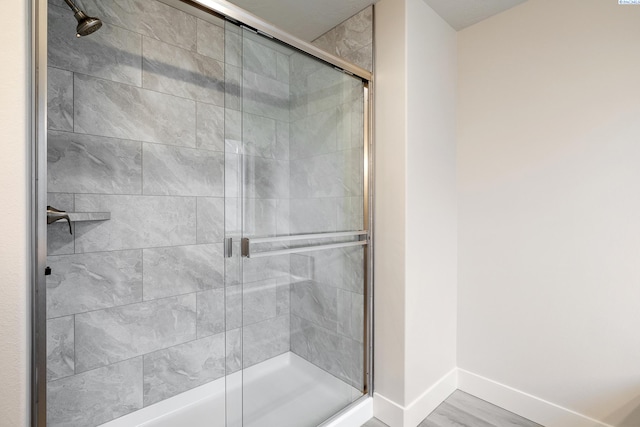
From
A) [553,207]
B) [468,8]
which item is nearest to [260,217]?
[553,207]

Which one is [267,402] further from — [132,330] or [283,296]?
[132,330]

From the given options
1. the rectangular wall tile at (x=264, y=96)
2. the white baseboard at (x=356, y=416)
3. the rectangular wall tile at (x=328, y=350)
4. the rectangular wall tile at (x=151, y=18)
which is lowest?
the white baseboard at (x=356, y=416)

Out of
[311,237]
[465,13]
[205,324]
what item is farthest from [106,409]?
[465,13]

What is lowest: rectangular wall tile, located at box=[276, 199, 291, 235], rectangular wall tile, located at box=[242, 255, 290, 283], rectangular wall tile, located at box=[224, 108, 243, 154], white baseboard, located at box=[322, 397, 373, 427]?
white baseboard, located at box=[322, 397, 373, 427]

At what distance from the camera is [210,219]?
2.02 m

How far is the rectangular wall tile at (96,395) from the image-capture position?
1.50 metres

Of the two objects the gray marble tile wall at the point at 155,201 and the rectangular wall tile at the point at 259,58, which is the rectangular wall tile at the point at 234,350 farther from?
the rectangular wall tile at the point at 259,58

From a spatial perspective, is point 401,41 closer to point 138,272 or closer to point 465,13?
point 465,13

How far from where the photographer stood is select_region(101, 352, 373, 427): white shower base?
1.32 m

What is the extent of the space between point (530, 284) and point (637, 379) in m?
0.58

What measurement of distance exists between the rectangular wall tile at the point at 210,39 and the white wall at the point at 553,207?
1.61 meters

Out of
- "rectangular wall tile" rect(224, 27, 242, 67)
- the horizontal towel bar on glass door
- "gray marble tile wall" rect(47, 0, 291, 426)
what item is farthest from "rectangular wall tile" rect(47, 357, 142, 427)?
"rectangular wall tile" rect(224, 27, 242, 67)

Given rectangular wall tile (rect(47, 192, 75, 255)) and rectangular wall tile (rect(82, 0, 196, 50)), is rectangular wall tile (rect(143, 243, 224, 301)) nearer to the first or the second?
rectangular wall tile (rect(47, 192, 75, 255))

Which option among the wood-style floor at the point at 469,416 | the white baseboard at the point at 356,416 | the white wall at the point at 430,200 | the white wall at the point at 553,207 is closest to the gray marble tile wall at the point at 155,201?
the white baseboard at the point at 356,416
